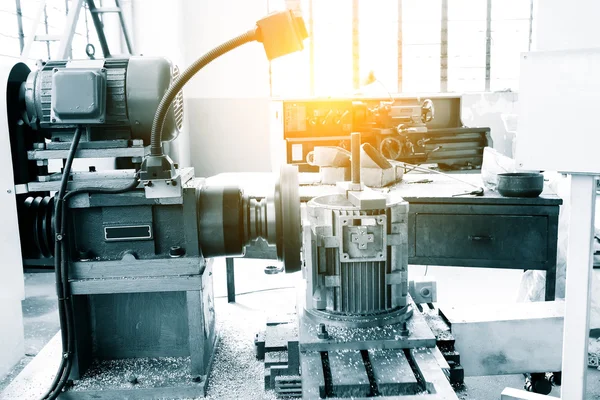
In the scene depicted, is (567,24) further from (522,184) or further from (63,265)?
(63,265)

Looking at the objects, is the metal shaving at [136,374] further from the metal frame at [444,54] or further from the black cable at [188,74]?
the metal frame at [444,54]

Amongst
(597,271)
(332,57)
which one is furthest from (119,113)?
(332,57)

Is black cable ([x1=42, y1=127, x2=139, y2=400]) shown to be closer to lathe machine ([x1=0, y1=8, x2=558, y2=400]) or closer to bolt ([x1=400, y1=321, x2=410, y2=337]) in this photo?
lathe machine ([x1=0, y1=8, x2=558, y2=400])

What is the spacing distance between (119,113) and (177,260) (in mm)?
294

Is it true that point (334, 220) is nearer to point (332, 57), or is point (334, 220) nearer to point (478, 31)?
point (332, 57)

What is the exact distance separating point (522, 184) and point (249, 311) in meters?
1.00

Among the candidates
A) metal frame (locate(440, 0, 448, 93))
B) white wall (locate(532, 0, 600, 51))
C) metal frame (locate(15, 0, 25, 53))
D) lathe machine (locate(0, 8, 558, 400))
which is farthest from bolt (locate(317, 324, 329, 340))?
metal frame (locate(440, 0, 448, 93))

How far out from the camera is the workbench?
172 centimetres

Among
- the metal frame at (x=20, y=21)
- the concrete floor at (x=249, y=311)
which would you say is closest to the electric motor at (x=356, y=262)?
the concrete floor at (x=249, y=311)

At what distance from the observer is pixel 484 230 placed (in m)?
1.76

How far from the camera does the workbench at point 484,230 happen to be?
1720 millimetres

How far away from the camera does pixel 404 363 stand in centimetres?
82

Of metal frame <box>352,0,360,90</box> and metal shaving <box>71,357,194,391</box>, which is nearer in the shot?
metal shaving <box>71,357,194,391</box>

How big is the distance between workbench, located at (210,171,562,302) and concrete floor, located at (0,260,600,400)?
392 mm
